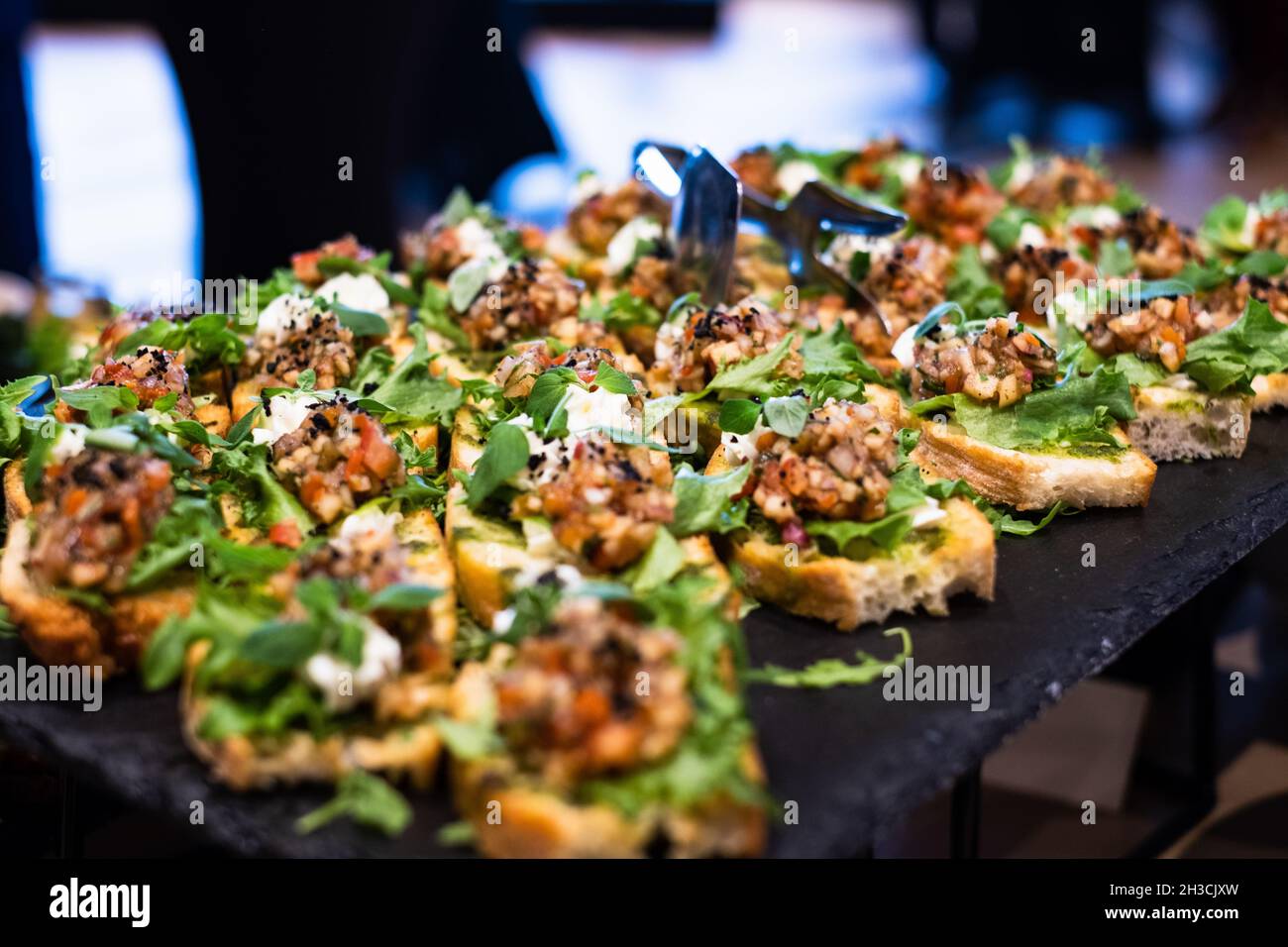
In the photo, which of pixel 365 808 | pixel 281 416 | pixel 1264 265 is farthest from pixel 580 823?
pixel 1264 265

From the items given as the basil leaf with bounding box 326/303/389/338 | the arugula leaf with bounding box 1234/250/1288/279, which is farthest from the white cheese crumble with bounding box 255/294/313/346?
the arugula leaf with bounding box 1234/250/1288/279

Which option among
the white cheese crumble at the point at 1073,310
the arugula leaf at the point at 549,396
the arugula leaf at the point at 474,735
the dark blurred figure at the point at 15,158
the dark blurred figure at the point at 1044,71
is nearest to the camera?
the arugula leaf at the point at 474,735

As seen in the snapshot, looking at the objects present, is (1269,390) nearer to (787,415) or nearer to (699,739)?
(787,415)

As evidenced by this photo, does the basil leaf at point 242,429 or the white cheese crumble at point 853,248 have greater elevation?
the white cheese crumble at point 853,248

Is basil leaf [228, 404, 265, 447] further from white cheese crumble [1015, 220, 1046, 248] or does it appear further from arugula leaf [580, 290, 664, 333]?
white cheese crumble [1015, 220, 1046, 248]

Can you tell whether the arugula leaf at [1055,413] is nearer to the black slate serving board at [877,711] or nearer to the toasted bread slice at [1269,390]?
the black slate serving board at [877,711]

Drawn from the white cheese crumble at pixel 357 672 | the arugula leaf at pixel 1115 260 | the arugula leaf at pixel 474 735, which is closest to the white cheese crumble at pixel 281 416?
the white cheese crumble at pixel 357 672

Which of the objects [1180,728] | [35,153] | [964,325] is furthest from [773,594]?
[35,153]
